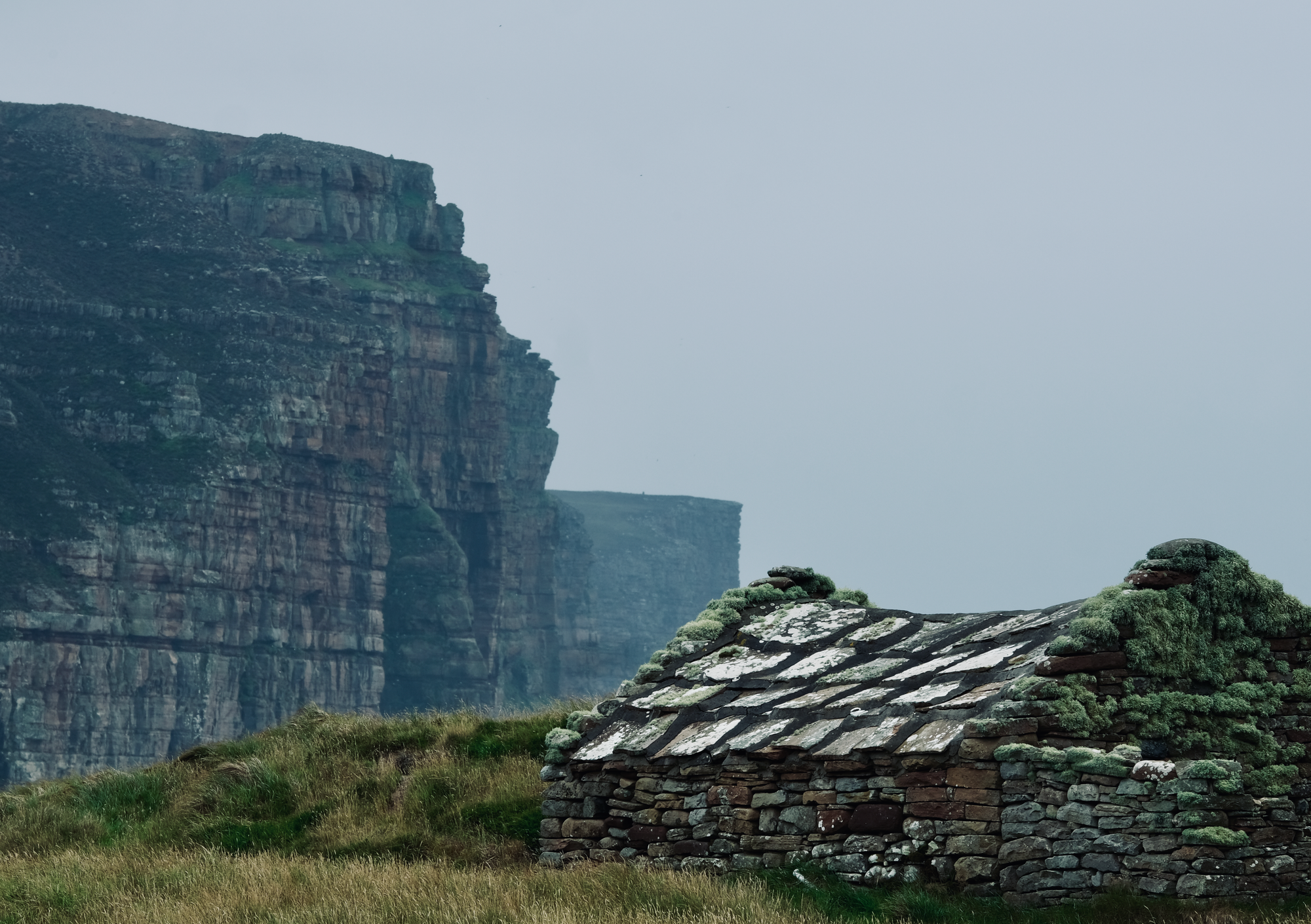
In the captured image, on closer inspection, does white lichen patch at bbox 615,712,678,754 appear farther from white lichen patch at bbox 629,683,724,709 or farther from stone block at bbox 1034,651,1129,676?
stone block at bbox 1034,651,1129,676

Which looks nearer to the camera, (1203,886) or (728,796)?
(1203,886)

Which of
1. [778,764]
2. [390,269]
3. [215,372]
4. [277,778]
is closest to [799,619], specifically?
[778,764]

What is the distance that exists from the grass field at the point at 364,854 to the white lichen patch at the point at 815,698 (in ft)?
5.30

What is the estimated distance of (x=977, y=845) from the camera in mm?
12820

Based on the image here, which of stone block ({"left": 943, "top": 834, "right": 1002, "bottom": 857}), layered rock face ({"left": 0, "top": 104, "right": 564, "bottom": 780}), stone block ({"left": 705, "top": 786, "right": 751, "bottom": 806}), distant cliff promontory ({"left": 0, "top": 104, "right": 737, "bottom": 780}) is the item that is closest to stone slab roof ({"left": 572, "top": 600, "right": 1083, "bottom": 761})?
stone block ({"left": 705, "top": 786, "right": 751, "bottom": 806})

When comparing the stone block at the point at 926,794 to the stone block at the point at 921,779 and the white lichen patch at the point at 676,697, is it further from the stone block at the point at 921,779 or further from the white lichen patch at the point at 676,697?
the white lichen patch at the point at 676,697

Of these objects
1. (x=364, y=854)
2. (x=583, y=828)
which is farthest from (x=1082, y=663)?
(x=364, y=854)

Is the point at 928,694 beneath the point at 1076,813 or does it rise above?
above

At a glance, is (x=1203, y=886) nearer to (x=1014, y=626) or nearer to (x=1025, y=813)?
(x=1025, y=813)

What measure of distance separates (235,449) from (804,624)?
13764cm

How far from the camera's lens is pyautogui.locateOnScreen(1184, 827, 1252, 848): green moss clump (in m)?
12.3

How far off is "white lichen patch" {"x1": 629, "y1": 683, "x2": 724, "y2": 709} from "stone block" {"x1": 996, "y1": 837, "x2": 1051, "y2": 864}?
11.9ft

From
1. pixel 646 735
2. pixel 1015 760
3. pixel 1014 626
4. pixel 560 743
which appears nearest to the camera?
pixel 1015 760

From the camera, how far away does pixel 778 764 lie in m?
14.0
